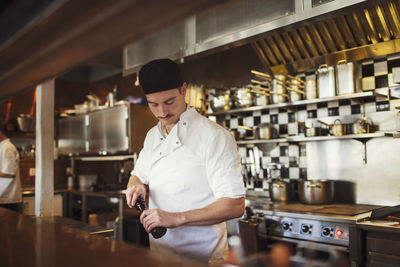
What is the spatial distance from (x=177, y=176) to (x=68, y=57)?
111cm

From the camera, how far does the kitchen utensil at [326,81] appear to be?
3.46 metres

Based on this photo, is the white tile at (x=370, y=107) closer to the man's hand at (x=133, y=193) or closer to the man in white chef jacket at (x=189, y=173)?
the man in white chef jacket at (x=189, y=173)

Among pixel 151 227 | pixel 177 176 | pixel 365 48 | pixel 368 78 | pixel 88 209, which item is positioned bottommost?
pixel 88 209

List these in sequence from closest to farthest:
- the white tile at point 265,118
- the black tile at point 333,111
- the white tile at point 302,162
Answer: the black tile at point 333,111 → the white tile at point 302,162 → the white tile at point 265,118

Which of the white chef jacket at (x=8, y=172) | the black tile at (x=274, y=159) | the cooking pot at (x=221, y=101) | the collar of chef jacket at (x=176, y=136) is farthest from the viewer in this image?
the white chef jacket at (x=8, y=172)

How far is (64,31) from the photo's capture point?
688 mm

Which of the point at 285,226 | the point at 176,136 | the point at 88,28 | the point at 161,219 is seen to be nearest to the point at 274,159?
the point at 285,226

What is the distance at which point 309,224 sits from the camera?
2902 millimetres

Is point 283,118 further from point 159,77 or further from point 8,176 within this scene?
point 8,176

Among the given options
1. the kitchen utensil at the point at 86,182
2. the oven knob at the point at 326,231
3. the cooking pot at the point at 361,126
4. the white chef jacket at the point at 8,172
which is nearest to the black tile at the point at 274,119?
the cooking pot at the point at 361,126

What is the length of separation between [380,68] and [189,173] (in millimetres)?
2471

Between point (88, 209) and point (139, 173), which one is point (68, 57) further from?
point (88, 209)

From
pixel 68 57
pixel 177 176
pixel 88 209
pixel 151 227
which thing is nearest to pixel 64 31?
pixel 68 57

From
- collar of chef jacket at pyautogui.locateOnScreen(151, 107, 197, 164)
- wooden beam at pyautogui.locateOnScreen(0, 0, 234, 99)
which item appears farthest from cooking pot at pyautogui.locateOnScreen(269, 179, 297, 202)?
wooden beam at pyautogui.locateOnScreen(0, 0, 234, 99)
